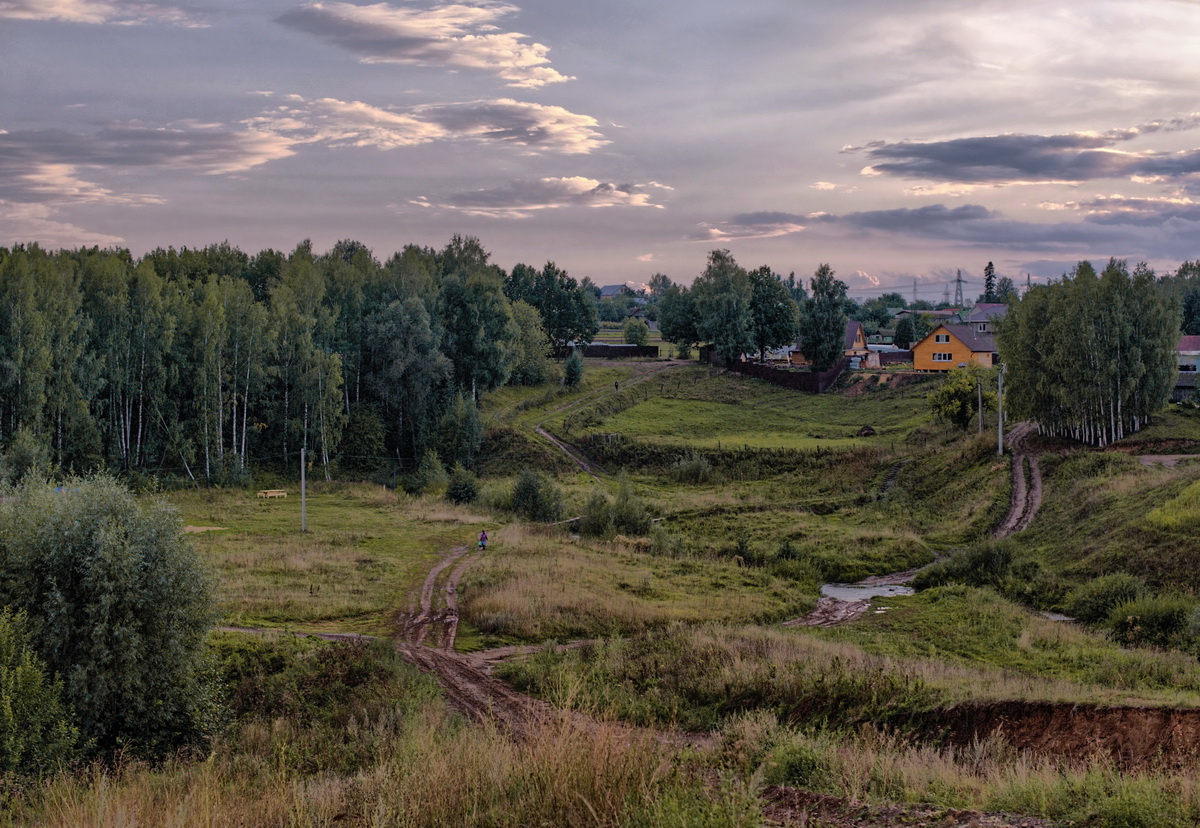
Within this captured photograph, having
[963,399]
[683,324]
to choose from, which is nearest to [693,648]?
[963,399]

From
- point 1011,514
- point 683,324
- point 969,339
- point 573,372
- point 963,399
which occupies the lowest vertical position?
point 1011,514

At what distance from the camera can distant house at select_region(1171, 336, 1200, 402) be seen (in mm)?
70312

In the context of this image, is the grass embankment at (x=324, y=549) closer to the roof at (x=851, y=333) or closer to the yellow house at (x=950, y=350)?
the yellow house at (x=950, y=350)

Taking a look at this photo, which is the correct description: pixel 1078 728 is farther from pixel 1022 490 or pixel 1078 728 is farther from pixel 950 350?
pixel 950 350

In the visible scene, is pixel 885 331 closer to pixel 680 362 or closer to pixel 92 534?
pixel 680 362

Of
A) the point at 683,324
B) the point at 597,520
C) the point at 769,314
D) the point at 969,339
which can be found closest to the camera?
the point at 597,520

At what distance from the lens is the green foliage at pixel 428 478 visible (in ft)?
196

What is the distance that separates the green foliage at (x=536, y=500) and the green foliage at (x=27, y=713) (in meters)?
35.3

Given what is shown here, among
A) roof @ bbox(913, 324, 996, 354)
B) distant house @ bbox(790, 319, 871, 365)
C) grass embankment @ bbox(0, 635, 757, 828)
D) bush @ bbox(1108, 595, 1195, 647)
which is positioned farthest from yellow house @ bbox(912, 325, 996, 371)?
grass embankment @ bbox(0, 635, 757, 828)

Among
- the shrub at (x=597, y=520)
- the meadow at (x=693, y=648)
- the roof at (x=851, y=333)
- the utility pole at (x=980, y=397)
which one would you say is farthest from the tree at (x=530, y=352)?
the utility pole at (x=980, y=397)

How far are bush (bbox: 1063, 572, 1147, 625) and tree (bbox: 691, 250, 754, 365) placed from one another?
211 ft

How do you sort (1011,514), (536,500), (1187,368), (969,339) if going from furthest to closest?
1. (969,339)
2. (1187,368)
3. (536,500)
4. (1011,514)

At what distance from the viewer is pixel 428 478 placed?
60.4 metres

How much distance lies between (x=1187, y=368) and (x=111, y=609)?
82830 millimetres
